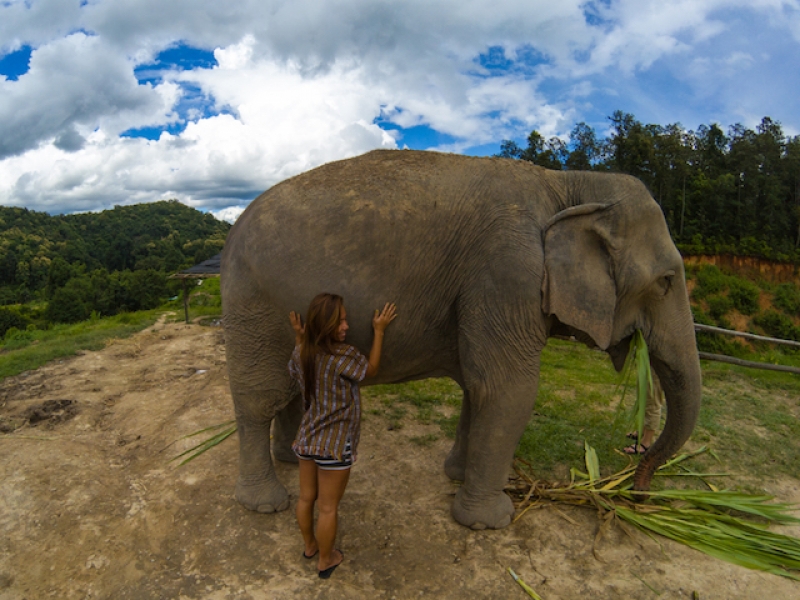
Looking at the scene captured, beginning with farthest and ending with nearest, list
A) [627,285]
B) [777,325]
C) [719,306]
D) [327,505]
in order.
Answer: [719,306]
[777,325]
[627,285]
[327,505]

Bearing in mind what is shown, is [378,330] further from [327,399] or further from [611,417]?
[611,417]

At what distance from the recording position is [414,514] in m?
3.73

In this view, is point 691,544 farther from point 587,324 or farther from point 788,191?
point 788,191

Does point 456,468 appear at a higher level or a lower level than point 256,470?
lower

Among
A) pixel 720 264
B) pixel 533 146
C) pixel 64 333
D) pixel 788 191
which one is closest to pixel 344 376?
pixel 64 333

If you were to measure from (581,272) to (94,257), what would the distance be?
79960mm

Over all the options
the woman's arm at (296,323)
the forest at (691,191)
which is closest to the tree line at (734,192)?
the forest at (691,191)

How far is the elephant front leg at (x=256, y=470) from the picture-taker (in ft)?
12.1

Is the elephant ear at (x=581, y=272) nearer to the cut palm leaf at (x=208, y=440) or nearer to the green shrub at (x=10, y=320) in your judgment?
the cut palm leaf at (x=208, y=440)

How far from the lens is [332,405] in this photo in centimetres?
281

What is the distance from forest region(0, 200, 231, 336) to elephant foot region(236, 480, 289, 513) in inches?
928

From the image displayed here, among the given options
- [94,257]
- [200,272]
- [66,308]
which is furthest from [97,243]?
[200,272]

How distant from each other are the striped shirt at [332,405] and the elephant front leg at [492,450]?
0.94 metres

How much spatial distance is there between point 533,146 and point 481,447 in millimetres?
23128
